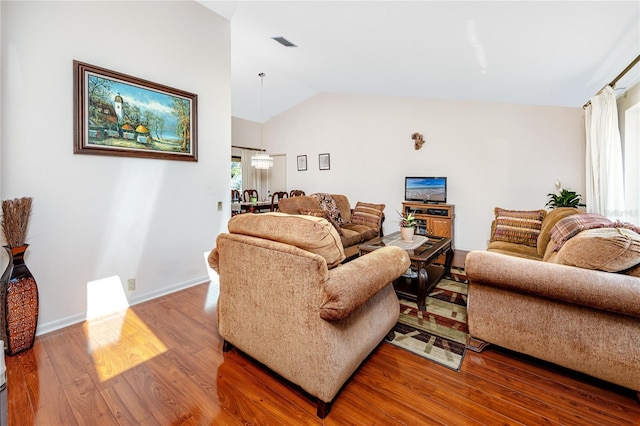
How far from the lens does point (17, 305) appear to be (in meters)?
1.91

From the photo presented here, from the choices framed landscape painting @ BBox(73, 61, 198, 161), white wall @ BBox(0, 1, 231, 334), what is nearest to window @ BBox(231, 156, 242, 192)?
white wall @ BBox(0, 1, 231, 334)

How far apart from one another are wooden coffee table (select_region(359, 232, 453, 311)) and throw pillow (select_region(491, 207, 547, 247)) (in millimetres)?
641

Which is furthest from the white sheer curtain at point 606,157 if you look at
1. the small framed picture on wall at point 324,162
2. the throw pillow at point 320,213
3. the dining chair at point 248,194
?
the dining chair at point 248,194

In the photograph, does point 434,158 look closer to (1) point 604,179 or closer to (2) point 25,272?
(1) point 604,179

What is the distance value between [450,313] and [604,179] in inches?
90.4

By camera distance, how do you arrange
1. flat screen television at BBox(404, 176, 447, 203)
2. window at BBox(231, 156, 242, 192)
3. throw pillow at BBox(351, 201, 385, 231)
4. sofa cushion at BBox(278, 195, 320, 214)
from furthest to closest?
window at BBox(231, 156, 242, 192)
flat screen television at BBox(404, 176, 447, 203)
throw pillow at BBox(351, 201, 385, 231)
sofa cushion at BBox(278, 195, 320, 214)

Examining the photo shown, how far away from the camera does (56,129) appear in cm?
225

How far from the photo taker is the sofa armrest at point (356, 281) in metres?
1.29

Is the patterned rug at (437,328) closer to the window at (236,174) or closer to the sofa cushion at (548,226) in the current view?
the sofa cushion at (548,226)

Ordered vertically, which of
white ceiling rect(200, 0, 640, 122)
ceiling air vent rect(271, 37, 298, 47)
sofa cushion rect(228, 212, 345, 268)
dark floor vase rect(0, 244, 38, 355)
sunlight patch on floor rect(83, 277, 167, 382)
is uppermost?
ceiling air vent rect(271, 37, 298, 47)

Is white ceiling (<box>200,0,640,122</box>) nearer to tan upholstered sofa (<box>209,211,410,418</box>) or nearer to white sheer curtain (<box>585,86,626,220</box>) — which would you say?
white sheer curtain (<box>585,86,626,220</box>)

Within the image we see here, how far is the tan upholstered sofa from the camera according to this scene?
1.36 m

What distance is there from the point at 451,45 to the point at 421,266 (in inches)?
89.8

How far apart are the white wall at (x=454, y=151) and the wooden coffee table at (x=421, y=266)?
1.87 meters
